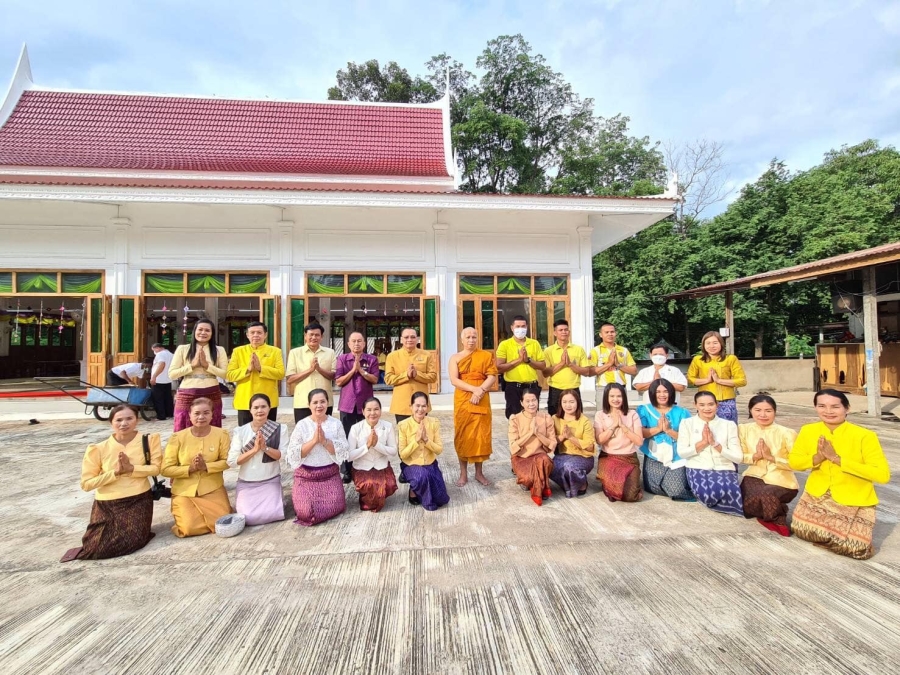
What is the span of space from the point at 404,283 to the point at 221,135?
19.3ft

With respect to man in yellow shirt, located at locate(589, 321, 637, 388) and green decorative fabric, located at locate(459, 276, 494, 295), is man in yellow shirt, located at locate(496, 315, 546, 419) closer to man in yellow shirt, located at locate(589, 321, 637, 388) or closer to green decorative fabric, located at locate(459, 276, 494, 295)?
man in yellow shirt, located at locate(589, 321, 637, 388)

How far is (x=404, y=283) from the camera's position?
28.1ft

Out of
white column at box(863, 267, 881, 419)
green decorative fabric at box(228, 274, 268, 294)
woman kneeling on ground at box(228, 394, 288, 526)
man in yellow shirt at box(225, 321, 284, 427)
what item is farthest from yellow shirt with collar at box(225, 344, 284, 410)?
white column at box(863, 267, 881, 419)

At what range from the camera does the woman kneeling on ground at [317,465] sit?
3.16m

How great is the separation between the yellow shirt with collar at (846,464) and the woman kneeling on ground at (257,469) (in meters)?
3.42

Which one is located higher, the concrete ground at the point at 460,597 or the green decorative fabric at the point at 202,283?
the green decorative fabric at the point at 202,283

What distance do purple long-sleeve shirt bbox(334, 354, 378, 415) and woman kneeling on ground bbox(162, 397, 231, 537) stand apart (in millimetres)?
1101

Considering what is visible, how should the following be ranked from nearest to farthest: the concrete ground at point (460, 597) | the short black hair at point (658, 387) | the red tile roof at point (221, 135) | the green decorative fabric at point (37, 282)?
the concrete ground at point (460, 597) < the short black hair at point (658, 387) < the green decorative fabric at point (37, 282) < the red tile roof at point (221, 135)

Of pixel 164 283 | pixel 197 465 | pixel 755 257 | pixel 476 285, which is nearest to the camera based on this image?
pixel 197 465

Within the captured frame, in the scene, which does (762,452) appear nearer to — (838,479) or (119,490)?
(838,479)

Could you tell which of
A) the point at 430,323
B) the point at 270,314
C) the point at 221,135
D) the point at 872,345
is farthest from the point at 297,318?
the point at 872,345

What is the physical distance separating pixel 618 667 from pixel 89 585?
2648 mm

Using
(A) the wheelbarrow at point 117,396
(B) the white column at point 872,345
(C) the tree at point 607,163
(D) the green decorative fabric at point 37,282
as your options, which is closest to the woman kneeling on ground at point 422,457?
(A) the wheelbarrow at point 117,396

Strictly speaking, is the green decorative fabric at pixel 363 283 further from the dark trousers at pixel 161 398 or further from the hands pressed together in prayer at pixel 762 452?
the hands pressed together in prayer at pixel 762 452
